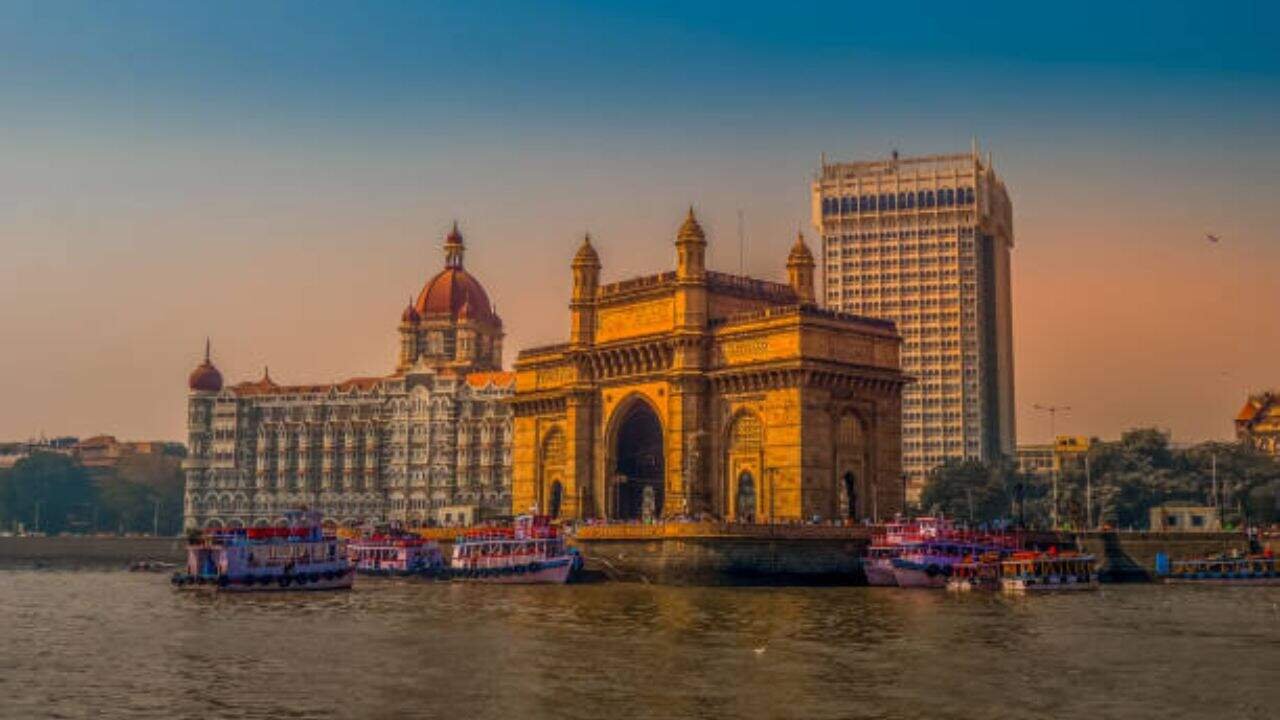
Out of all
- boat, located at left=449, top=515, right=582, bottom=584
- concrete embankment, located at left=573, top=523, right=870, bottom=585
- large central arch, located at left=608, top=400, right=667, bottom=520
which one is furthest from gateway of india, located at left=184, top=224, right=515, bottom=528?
concrete embankment, located at left=573, top=523, right=870, bottom=585

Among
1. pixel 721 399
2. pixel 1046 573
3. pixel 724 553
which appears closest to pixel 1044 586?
pixel 1046 573

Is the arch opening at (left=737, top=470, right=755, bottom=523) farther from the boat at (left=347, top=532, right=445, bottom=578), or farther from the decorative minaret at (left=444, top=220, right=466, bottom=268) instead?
the decorative minaret at (left=444, top=220, right=466, bottom=268)

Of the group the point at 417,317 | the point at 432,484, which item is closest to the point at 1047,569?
the point at 432,484

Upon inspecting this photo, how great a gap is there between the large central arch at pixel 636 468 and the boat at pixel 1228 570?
116 feet

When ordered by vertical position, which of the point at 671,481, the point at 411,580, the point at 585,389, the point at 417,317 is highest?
the point at 417,317

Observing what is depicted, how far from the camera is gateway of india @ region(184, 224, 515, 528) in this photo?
166875mm

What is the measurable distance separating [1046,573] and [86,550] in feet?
380

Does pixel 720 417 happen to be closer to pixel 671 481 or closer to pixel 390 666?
pixel 671 481

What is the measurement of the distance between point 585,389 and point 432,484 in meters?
69.7

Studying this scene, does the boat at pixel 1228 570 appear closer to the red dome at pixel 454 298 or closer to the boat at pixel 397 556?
the boat at pixel 397 556

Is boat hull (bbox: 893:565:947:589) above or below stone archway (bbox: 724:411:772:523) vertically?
below

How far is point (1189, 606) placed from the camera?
2685 inches

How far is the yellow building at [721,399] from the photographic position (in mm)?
89250

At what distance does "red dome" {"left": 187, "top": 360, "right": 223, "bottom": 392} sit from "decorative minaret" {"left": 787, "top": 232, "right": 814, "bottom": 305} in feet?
349
